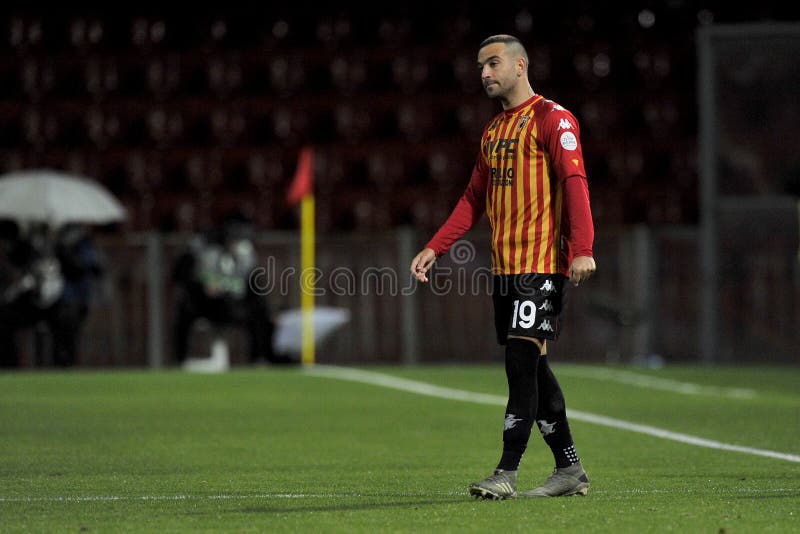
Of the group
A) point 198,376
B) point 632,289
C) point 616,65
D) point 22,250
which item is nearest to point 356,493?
point 198,376

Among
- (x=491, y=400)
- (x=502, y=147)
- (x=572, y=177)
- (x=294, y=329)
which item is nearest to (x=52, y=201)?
(x=294, y=329)

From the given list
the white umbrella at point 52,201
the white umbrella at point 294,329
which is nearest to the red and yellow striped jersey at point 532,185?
the white umbrella at point 52,201

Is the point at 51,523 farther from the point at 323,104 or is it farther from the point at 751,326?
the point at 323,104

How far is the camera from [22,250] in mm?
17734

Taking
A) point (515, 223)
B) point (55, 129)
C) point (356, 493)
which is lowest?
point (356, 493)

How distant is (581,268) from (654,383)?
9.51 metres

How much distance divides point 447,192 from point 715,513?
53.1ft

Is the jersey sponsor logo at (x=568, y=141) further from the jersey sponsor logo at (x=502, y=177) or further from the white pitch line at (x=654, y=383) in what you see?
the white pitch line at (x=654, y=383)

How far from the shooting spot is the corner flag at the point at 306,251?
60.9ft

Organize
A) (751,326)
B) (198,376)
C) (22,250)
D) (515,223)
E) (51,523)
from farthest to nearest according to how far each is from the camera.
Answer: (751,326) → (22,250) → (198,376) → (515,223) → (51,523)

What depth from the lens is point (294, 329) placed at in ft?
62.2

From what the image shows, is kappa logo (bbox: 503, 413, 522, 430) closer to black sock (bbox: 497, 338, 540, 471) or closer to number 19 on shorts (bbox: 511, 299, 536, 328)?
black sock (bbox: 497, 338, 540, 471)

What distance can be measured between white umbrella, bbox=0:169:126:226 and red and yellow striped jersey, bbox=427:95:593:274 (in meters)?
12.6

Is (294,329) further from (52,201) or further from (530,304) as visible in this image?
(530,304)
